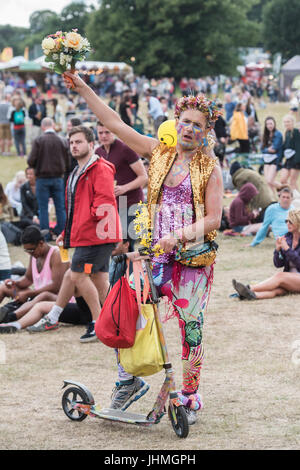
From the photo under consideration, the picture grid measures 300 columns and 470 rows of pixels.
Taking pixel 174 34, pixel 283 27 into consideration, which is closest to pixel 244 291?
pixel 283 27

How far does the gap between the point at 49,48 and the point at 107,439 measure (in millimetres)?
2330

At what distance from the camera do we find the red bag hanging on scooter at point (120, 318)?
4.32 meters

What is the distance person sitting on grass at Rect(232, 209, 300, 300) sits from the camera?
8.11 m

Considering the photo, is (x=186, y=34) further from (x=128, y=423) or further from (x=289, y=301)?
(x=128, y=423)

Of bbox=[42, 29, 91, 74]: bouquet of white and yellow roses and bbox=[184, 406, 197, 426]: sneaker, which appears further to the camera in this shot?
bbox=[184, 406, 197, 426]: sneaker

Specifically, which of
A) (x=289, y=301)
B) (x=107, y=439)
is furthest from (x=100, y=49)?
(x=107, y=439)

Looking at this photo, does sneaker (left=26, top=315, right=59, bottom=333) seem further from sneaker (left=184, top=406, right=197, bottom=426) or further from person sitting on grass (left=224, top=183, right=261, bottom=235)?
person sitting on grass (left=224, top=183, right=261, bottom=235)

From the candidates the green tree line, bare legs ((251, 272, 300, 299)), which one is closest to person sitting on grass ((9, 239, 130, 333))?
bare legs ((251, 272, 300, 299))

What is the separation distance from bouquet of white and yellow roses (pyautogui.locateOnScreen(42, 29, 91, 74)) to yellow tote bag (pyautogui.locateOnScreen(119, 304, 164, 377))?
150 cm

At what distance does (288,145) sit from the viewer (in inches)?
528

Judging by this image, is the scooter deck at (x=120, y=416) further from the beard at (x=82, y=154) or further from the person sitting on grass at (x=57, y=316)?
the beard at (x=82, y=154)

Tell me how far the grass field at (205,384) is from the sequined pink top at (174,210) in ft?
3.54

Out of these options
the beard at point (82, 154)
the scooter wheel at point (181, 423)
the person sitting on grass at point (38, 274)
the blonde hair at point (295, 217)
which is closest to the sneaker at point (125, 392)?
the scooter wheel at point (181, 423)

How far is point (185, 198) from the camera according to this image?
4.43 metres
